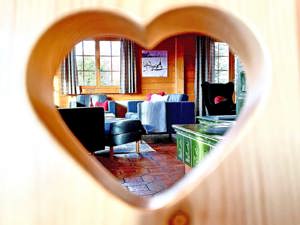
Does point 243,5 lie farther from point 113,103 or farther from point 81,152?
point 113,103

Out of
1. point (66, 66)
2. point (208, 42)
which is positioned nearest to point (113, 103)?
point (66, 66)

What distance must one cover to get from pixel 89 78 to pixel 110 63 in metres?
0.53

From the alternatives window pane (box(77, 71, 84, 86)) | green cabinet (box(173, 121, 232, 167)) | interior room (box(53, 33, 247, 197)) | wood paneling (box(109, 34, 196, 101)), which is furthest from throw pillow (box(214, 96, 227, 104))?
green cabinet (box(173, 121, 232, 167))

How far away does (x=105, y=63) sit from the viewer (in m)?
7.67

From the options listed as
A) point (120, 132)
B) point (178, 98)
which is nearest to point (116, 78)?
point (178, 98)

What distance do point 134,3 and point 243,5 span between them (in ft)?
0.23

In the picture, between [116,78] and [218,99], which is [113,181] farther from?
[116,78]

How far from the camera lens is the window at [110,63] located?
7.61 metres

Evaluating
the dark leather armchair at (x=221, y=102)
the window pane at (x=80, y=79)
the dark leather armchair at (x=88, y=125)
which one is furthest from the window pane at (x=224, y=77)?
the dark leather armchair at (x=88, y=125)

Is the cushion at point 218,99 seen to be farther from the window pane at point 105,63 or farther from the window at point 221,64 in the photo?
the window pane at point 105,63

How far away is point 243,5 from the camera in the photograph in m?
0.24

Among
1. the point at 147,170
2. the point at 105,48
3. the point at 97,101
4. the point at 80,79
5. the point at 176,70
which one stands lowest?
the point at 147,170

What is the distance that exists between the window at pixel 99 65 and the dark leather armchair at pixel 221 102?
229cm

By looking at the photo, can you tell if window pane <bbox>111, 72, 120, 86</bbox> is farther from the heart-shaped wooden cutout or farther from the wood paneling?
the heart-shaped wooden cutout
